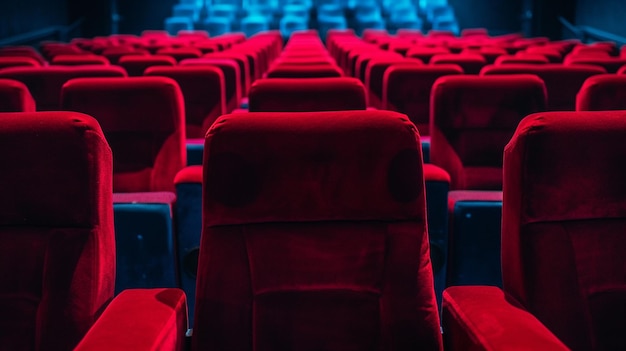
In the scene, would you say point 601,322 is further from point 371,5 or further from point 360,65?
point 371,5

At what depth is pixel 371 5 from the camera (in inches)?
377

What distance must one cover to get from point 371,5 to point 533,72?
7.87 m

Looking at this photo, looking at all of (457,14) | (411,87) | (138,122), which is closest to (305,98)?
(138,122)

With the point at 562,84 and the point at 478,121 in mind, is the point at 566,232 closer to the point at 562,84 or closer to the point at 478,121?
the point at 478,121

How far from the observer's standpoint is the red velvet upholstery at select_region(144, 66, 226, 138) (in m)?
2.12

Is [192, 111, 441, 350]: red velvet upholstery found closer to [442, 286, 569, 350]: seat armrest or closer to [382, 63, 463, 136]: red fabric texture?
[442, 286, 569, 350]: seat armrest

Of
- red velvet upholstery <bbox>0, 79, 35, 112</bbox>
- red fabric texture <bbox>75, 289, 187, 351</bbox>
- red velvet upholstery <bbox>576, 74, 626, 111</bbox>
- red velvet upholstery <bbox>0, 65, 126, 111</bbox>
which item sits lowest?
red fabric texture <bbox>75, 289, 187, 351</bbox>

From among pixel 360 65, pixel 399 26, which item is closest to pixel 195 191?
pixel 360 65

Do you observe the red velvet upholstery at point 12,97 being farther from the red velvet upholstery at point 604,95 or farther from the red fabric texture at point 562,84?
the red fabric texture at point 562,84

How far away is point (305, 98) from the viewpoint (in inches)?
62.0

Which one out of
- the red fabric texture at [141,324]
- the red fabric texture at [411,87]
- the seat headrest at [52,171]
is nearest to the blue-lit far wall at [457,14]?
the red fabric texture at [411,87]

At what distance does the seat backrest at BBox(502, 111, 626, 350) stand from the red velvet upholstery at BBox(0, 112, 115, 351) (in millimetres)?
556

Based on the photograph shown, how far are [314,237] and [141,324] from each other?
9.5 inches

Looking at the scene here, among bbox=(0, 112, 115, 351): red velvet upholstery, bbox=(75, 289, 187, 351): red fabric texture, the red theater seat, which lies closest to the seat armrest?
the red theater seat
